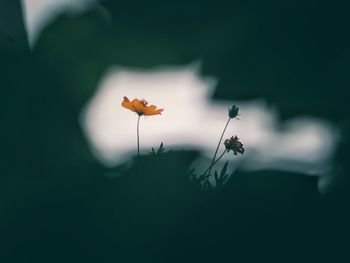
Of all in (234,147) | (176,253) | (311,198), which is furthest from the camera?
(234,147)

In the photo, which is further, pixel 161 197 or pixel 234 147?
pixel 234 147

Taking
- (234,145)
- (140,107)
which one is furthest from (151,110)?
(234,145)

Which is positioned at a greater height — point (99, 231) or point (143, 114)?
point (143, 114)

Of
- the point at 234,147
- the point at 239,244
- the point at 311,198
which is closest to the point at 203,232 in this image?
the point at 239,244

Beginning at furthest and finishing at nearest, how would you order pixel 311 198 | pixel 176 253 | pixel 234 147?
pixel 234 147 < pixel 311 198 < pixel 176 253

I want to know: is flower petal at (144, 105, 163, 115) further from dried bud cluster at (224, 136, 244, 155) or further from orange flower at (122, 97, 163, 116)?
dried bud cluster at (224, 136, 244, 155)

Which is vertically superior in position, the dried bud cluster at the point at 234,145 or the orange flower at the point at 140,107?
the orange flower at the point at 140,107

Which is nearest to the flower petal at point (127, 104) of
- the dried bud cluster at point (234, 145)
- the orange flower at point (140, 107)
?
the orange flower at point (140, 107)

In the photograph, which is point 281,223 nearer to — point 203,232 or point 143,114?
point 203,232

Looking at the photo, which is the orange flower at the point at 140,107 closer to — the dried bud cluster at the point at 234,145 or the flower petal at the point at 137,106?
the flower petal at the point at 137,106
